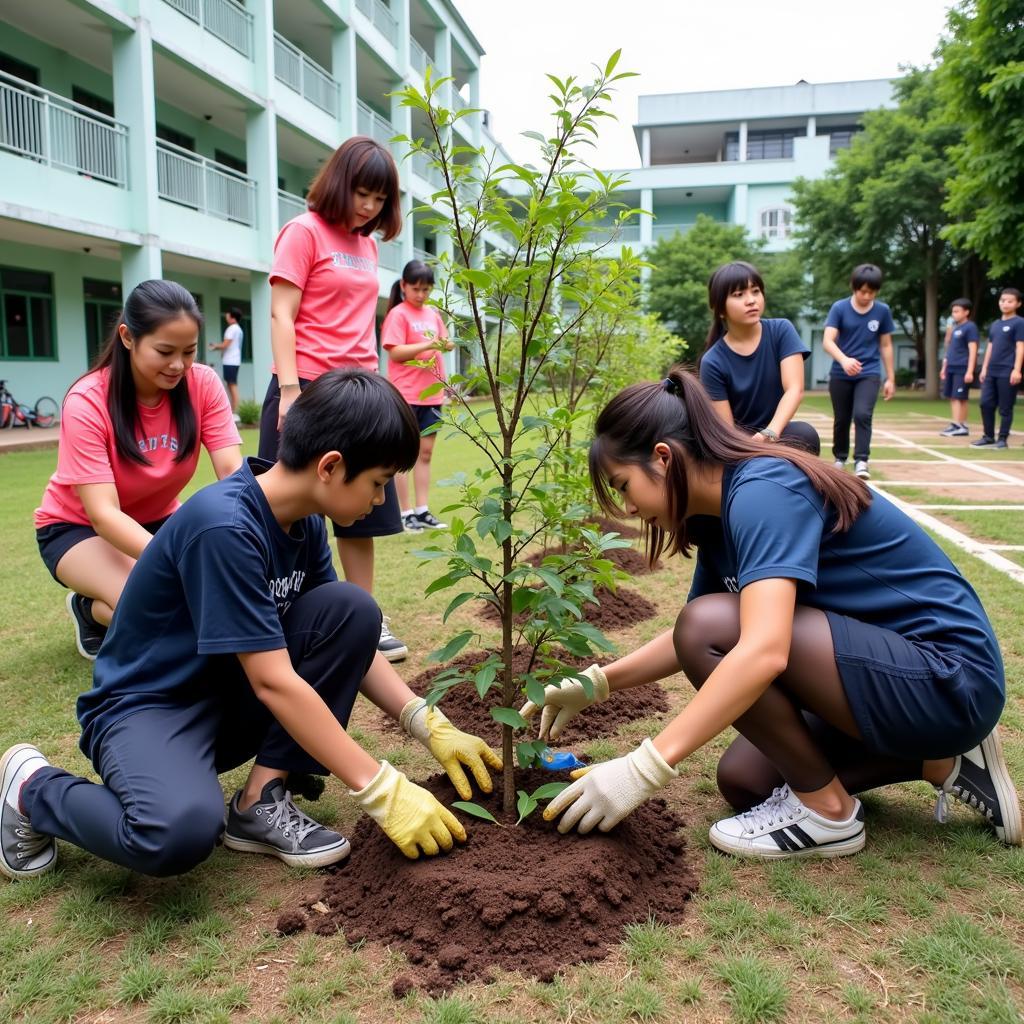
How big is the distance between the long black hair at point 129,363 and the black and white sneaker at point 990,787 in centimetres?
244

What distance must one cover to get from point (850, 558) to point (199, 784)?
1.51m

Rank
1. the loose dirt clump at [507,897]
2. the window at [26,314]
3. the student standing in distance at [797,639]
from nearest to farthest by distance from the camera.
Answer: the loose dirt clump at [507,897], the student standing in distance at [797,639], the window at [26,314]

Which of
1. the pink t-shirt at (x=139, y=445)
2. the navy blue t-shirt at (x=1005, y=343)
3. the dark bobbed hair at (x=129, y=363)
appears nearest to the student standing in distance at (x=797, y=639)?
the dark bobbed hair at (x=129, y=363)

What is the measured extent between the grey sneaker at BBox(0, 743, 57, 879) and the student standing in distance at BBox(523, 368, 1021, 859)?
1.17 metres

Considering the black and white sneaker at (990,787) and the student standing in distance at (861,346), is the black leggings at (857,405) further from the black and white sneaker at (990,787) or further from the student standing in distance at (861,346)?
the black and white sneaker at (990,787)

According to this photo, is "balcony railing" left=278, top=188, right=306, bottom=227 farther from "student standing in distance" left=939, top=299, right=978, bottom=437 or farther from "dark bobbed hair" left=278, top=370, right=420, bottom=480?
"dark bobbed hair" left=278, top=370, right=420, bottom=480

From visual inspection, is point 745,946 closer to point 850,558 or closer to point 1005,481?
point 850,558

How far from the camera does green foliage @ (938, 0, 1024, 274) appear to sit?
42.4 ft

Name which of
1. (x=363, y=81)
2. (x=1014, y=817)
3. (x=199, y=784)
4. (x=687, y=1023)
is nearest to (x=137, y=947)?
(x=199, y=784)

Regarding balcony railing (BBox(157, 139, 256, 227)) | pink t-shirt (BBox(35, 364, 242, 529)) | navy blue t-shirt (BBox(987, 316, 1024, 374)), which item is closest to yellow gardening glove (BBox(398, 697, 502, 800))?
pink t-shirt (BBox(35, 364, 242, 529))

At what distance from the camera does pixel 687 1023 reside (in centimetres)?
157

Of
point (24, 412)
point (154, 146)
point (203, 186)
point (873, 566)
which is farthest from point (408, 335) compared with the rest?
point (24, 412)

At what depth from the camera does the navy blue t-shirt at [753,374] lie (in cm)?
447

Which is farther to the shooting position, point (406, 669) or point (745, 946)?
point (406, 669)
